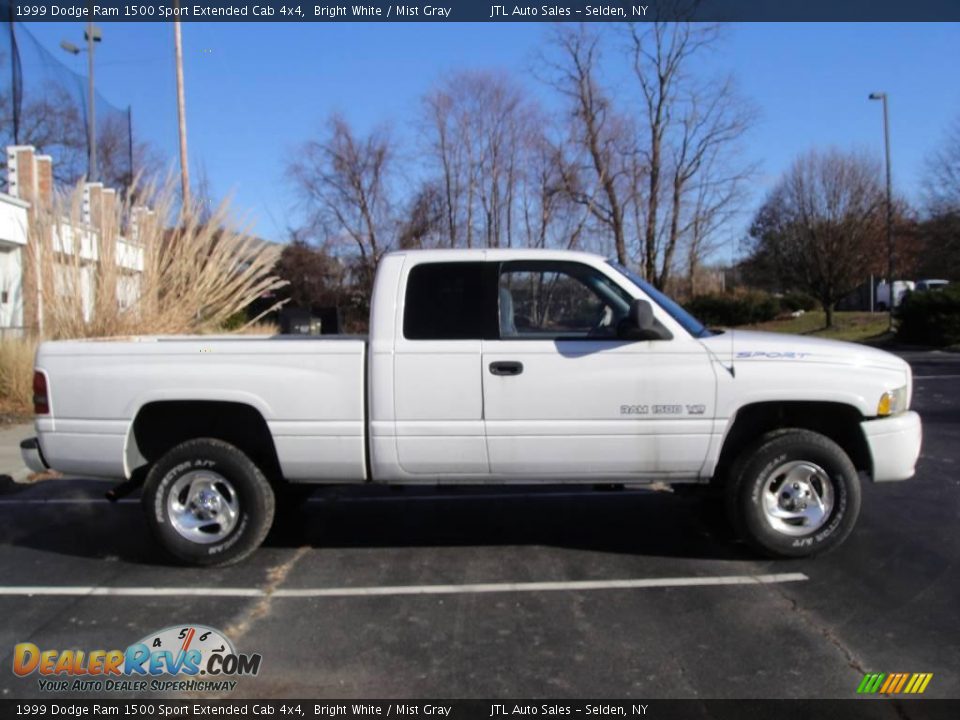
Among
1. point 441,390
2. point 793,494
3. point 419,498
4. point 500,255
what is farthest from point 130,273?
point 793,494

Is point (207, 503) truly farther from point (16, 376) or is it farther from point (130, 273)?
point (16, 376)

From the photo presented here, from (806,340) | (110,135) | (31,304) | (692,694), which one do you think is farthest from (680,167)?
(692,694)

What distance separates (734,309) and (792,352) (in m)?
36.5

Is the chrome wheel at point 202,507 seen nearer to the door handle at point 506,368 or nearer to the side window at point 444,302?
the side window at point 444,302

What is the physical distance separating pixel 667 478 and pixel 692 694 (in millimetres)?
1780

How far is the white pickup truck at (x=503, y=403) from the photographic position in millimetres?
4977

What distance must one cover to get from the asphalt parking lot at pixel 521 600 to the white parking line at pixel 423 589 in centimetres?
2

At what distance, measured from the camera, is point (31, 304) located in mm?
11617

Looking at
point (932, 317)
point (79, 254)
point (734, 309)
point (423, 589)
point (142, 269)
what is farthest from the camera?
point (734, 309)

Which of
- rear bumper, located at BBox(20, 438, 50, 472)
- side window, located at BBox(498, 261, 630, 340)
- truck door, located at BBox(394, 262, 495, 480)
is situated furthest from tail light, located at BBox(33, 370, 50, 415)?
side window, located at BBox(498, 261, 630, 340)

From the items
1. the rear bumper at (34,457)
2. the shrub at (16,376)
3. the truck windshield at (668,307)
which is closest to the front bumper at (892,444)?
the truck windshield at (668,307)

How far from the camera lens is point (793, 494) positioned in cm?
510

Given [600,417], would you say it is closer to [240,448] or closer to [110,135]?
[240,448]

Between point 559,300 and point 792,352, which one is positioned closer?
point 792,352
